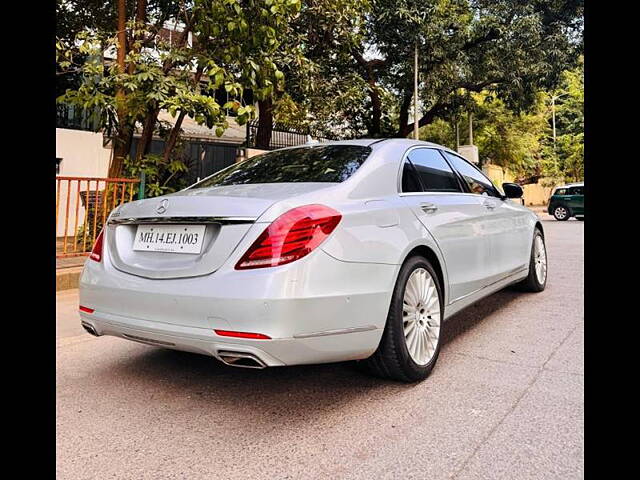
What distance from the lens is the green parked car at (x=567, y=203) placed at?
803 inches

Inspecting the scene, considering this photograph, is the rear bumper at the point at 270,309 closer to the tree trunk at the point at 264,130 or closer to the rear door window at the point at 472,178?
the rear door window at the point at 472,178

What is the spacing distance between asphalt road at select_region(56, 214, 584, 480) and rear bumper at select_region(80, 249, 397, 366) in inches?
14.6

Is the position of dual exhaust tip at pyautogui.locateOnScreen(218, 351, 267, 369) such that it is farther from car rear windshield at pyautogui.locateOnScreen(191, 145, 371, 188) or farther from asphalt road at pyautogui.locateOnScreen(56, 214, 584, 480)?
car rear windshield at pyautogui.locateOnScreen(191, 145, 371, 188)

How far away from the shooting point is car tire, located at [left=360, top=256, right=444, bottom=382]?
2.62 metres

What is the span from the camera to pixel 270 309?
6.91 ft

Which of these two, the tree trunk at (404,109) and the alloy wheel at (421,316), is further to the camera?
the tree trunk at (404,109)

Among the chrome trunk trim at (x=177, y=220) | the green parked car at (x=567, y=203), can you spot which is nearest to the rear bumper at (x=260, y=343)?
the chrome trunk trim at (x=177, y=220)

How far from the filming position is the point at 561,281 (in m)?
5.98

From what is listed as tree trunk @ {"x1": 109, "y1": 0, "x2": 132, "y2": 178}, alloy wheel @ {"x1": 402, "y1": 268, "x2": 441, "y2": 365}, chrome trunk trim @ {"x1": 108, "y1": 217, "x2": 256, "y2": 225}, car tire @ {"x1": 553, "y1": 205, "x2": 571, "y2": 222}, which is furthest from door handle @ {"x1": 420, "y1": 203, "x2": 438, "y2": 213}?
car tire @ {"x1": 553, "y1": 205, "x2": 571, "y2": 222}

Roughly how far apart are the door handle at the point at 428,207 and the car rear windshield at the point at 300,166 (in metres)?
0.47

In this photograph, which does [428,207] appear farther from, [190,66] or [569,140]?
[569,140]
